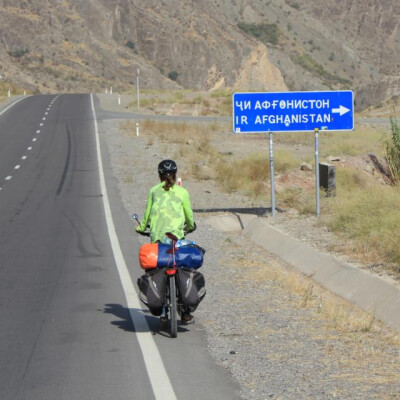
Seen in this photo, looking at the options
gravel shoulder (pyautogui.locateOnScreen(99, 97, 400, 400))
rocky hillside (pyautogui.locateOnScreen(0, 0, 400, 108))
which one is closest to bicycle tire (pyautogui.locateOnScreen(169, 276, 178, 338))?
gravel shoulder (pyautogui.locateOnScreen(99, 97, 400, 400))

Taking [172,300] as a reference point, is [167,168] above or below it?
above

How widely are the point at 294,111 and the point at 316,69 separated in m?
143

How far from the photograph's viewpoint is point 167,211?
9430 millimetres

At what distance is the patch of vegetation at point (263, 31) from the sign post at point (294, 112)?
141308mm

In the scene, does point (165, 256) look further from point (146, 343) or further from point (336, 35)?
point (336, 35)

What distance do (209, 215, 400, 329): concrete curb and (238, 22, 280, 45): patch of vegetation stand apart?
473 feet

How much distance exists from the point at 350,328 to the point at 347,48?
165 meters

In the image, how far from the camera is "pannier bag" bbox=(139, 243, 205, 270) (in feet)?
29.8

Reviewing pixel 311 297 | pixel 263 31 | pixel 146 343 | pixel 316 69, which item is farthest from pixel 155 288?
pixel 263 31

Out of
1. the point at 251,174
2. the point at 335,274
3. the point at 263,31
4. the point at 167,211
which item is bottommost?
the point at 335,274

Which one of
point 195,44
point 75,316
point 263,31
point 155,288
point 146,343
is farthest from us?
point 263,31

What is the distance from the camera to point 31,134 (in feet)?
159

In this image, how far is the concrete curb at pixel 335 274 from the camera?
1063 cm

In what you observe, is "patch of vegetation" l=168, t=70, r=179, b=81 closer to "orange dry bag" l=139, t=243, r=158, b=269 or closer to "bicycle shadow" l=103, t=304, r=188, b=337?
"bicycle shadow" l=103, t=304, r=188, b=337
